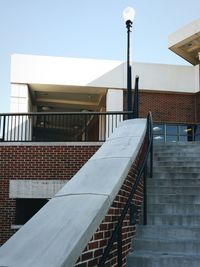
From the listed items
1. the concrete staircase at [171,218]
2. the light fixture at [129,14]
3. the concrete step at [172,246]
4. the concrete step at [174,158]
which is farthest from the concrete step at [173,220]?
the light fixture at [129,14]

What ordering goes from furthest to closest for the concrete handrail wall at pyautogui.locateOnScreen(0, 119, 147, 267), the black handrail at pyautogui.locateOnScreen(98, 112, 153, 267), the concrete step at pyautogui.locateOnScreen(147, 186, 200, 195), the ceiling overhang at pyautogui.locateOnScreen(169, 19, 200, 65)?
the ceiling overhang at pyautogui.locateOnScreen(169, 19, 200, 65)
the concrete step at pyautogui.locateOnScreen(147, 186, 200, 195)
the black handrail at pyautogui.locateOnScreen(98, 112, 153, 267)
the concrete handrail wall at pyautogui.locateOnScreen(0, 119, 147, 267)

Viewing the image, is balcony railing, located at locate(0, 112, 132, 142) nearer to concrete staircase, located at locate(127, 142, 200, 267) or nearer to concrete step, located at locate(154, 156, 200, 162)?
concrete step, located at locate(154, 156, 200, 162)

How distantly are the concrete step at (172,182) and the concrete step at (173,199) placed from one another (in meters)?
0.58

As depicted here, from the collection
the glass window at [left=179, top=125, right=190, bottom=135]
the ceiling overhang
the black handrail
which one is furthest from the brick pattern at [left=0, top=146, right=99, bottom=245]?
the ceiling overhang

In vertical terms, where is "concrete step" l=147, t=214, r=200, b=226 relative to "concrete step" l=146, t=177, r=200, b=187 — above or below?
below

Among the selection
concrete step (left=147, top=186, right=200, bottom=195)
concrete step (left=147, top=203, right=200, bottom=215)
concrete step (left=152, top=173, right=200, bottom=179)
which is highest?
concrete step (left=152, top=173, right=200, bottom=179)

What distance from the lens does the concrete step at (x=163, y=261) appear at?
4578 millimetres

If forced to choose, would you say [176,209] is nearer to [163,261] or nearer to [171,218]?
[171,218]

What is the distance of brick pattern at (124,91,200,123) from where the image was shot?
20492 millimetres

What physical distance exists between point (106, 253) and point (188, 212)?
295cm

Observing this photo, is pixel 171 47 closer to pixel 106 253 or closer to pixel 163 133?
pixel 163 133

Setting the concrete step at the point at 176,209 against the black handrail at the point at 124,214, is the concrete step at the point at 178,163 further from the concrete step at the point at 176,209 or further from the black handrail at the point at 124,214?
the concrete step at the point at 176,209

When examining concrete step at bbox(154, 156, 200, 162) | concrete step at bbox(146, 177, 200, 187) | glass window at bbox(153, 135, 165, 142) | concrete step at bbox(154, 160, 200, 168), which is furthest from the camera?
glass window at bbox(153, 135, 165, 142)

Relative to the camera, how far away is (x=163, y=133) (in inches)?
813
